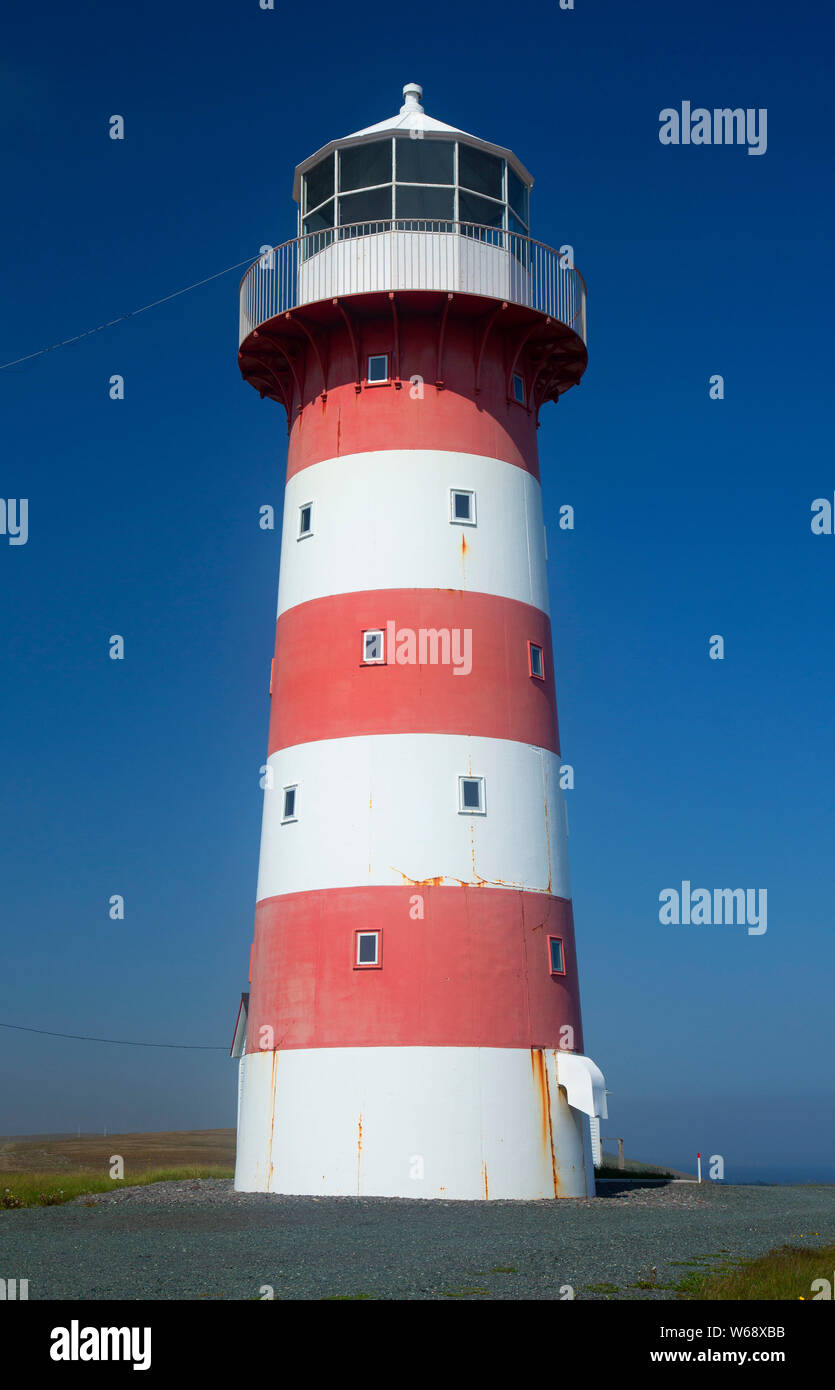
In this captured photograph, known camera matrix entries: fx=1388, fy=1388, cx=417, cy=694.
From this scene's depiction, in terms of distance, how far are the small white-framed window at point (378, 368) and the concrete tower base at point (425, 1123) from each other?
1243 cm

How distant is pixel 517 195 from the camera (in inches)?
1102

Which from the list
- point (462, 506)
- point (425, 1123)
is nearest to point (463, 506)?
point (462, 506)

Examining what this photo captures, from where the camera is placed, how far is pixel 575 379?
2912 centimetres

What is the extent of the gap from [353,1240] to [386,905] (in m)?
7.93

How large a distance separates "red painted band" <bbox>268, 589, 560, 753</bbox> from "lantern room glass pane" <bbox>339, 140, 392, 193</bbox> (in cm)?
828

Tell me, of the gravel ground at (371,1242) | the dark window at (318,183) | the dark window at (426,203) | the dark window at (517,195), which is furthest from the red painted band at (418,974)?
the dark window at (318,183)

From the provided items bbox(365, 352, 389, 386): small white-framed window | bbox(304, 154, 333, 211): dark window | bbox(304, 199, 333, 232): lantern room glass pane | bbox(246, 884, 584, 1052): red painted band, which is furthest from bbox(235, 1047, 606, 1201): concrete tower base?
bbox(304, 154, 333, 211): dark window

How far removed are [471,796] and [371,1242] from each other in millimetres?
9544

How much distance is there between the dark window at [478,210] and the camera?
88.1 feet

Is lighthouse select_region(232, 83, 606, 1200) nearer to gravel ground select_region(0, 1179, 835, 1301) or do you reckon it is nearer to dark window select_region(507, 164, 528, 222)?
dark window select_region(507, 164, 528, 222)

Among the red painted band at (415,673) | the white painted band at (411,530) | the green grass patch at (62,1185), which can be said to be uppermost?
the white painted band at (411,530)

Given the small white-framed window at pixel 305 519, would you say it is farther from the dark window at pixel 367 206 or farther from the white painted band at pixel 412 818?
the dark window at pixel 367 206

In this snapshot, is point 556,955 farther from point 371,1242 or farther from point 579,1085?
point 371,1242
